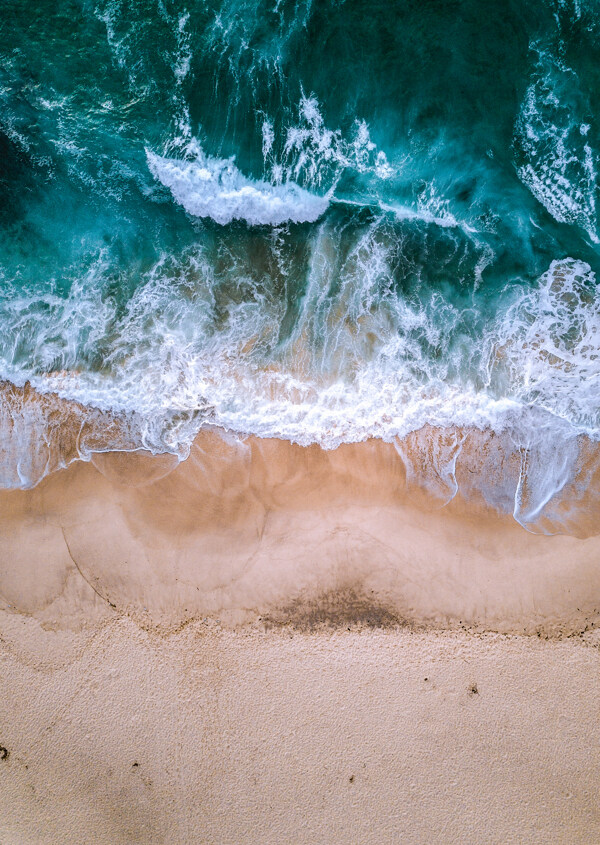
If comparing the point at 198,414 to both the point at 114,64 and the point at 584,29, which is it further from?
the point at 584,29

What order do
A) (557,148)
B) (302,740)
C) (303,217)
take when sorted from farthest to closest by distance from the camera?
1. (303,217)
2. (557,148)
3. (302,740)

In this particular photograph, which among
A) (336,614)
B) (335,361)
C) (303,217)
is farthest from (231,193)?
(336,614)

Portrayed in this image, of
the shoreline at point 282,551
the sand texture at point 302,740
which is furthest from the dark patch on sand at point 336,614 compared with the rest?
the sand texture at point 302,740

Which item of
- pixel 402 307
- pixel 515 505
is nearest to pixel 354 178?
pixel 402 307

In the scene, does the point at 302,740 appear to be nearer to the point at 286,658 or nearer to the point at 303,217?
the point at 286,658

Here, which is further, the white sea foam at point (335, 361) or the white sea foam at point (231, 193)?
the white sea foam at point (231, 193)

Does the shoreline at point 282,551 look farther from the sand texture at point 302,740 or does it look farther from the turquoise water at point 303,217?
the turquoise water at point 303,217
